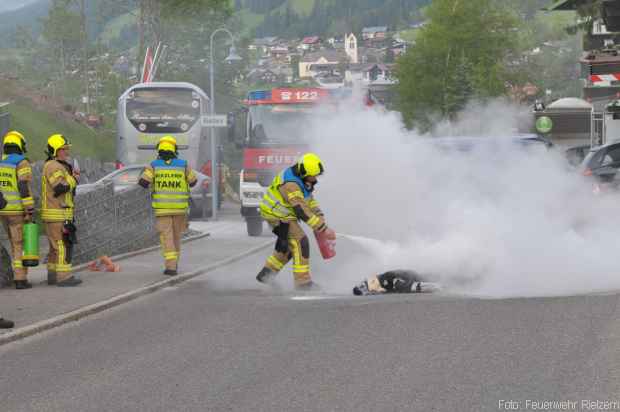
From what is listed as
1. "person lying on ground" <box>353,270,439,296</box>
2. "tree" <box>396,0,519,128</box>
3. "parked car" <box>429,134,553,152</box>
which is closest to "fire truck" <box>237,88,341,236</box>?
"parked car" <box>429,134,553,152</box>

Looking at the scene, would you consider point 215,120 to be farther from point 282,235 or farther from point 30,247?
point 282,235

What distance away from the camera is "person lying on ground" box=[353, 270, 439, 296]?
41.0 feet

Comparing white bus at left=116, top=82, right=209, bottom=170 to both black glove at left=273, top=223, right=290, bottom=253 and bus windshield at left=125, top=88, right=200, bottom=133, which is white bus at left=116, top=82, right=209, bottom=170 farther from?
black glove at left=273, top=223, right=290, bottom=253

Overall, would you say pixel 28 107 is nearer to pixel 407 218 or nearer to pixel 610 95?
pixel 610 95

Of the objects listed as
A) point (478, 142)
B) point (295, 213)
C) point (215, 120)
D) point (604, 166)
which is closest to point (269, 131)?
point (215, 120)

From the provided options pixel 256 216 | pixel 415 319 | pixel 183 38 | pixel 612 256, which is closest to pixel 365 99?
pixel 256 216

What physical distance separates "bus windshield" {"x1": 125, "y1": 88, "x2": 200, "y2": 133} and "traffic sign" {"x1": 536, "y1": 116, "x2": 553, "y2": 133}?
41.8 ft

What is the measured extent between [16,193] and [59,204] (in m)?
0.54

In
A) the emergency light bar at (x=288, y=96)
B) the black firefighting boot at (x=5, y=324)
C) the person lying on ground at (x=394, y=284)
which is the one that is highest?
the emergency light bar at (x=288, y=96)

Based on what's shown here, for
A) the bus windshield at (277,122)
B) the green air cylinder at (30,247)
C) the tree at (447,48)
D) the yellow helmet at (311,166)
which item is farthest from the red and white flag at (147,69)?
the yellow helmet at (311,166)

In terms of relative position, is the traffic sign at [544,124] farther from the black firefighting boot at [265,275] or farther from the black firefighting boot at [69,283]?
the black firefighting boot at [69,283]

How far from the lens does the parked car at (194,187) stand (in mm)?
29484

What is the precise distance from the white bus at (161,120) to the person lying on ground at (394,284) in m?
21.7

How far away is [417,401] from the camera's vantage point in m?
6.79
